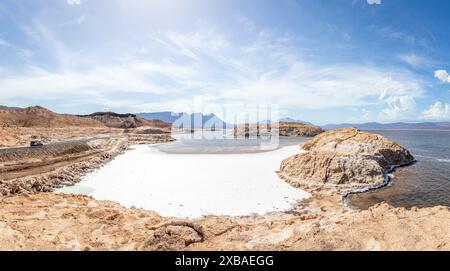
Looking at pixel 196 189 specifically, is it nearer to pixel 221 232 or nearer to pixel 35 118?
pixel 221 232

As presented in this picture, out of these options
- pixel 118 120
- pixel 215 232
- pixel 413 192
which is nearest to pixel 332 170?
pixel 413 192

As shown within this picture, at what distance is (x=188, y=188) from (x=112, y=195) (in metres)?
5.92

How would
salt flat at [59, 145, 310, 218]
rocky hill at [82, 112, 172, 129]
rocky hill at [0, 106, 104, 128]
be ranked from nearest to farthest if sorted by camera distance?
salt flat at [59, 145, 310, 218] → rocky hill at [0, 106, 104, 128] → rocky hill at [82, 112, 172, 129]

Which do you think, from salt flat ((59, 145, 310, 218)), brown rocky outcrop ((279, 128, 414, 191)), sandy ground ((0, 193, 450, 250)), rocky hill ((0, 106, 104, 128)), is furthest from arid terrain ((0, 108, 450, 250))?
rocky hill ((0, 106, 104, 128))

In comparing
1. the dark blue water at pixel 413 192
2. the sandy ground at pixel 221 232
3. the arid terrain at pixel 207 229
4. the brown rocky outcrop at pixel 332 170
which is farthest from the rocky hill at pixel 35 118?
the dark blue water at pixel 413 192

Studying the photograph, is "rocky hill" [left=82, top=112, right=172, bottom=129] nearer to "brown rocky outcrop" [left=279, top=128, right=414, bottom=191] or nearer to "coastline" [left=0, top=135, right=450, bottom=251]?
"brown rocky outcrop" [left=279, top=128, right=414, bottom=191]

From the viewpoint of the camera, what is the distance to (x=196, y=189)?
945 inches

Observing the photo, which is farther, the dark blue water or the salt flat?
the dark blue water

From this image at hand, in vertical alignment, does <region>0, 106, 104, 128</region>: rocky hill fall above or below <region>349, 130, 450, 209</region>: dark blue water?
above

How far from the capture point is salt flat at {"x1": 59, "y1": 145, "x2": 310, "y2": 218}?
19.6m

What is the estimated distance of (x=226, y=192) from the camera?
23156 mm

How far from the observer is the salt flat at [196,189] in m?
19.6

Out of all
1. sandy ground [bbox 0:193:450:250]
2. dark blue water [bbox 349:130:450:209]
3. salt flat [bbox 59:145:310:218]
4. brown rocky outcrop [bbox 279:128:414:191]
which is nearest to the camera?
sandy ground [bbox 0:193:450:250]
